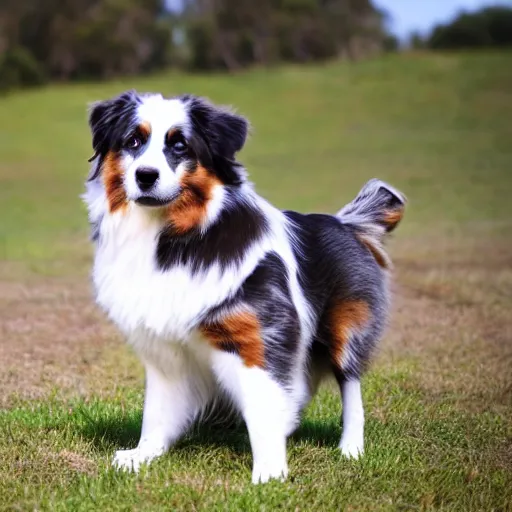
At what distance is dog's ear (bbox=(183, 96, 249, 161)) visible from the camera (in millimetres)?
4258

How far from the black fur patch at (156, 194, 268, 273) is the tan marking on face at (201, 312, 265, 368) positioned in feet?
0.87

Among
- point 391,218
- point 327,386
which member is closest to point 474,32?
point 391,218

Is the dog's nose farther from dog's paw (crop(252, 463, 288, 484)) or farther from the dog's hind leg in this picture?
dog's paw (crop(252, 463, 288, 484))

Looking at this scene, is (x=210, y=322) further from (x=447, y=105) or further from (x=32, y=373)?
(x=447, y=105)

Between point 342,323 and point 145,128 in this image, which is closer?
point 145,128

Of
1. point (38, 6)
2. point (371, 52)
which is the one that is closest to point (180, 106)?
point (38, 6)

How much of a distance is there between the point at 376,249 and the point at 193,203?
4.54 ft

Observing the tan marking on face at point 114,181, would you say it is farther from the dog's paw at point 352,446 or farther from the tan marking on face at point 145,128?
the dog's paw at point 352,446

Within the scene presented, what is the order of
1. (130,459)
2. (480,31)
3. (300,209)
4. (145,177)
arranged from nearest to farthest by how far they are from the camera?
1. (145,177)
2. (130,459)
3. (300,209)
4. (480,31)

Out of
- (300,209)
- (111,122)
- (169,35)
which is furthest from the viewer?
(169,35)

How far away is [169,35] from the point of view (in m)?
39.2

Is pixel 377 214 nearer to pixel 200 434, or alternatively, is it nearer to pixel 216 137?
pixel 216 137

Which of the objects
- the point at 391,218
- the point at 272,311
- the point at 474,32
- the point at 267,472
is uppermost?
the point at 474,32

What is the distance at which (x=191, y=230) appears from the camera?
4262 mm
